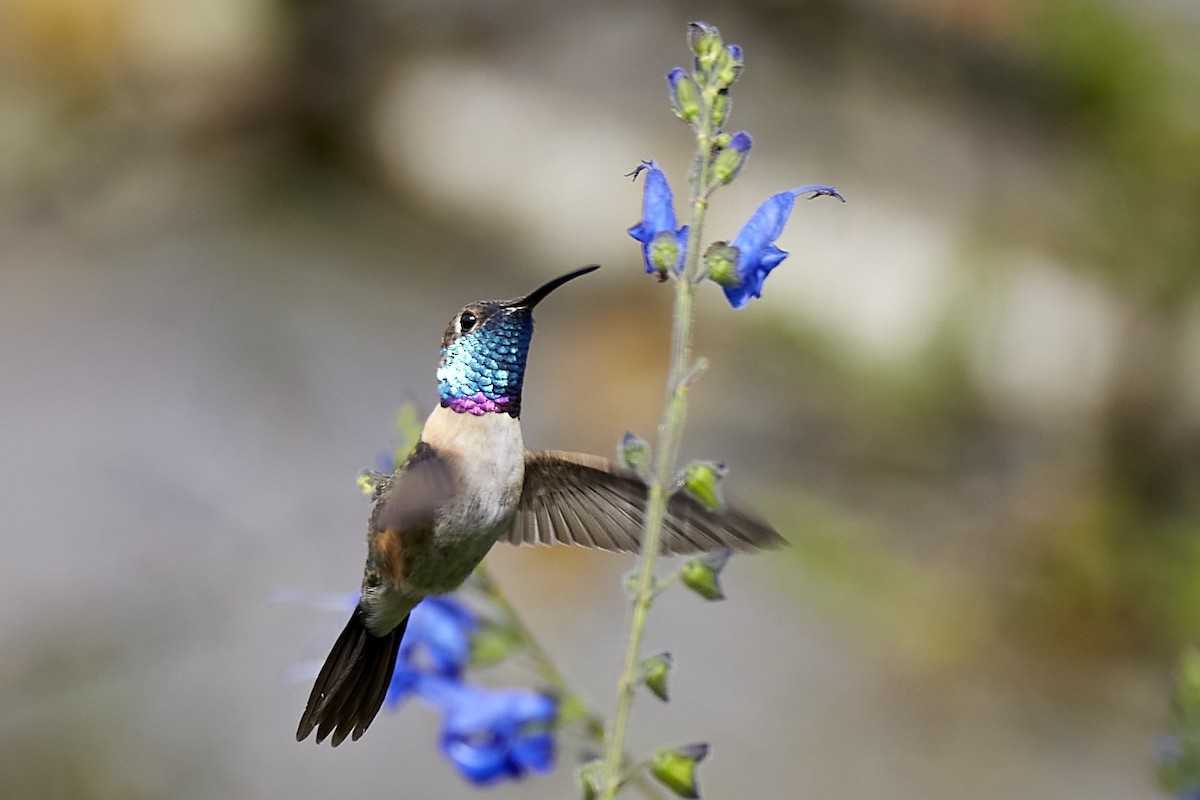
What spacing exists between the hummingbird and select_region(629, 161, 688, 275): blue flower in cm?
16

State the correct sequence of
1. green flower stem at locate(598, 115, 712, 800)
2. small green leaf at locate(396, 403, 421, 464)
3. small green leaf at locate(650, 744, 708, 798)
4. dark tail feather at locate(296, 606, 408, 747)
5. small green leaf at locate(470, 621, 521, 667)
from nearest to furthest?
1. green flower stem at locate(598, 115, 712, 800)
2. small green leaf at locate(650, 744, 708, 798)
3. dark tail feather at locate(296, 606, 408, 747)
4. small green leaf at locate(396, 403, 421, 464)
5. small green leaf at locate(470, 621, 521, 667)

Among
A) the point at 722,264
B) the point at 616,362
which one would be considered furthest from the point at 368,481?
the point at 616,362

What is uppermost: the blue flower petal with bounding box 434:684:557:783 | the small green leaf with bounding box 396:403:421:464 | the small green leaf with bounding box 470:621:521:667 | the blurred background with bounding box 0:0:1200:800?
Answer: the blurred background with bounding box 0:0:1200:800

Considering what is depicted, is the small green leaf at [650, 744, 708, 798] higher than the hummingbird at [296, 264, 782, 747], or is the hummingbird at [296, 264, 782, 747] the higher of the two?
the hummingbird at [296, 264, 782, 747]

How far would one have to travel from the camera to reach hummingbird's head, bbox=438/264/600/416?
55.6 inches

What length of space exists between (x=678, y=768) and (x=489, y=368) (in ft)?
1.41

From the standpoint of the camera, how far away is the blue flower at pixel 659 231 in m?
1.19

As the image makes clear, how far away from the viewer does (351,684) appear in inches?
54.9

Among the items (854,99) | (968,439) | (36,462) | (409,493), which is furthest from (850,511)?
(409,493)

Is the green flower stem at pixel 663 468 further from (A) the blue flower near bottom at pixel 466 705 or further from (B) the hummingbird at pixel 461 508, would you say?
(A) the blue flower near bottom at pixel 466 705

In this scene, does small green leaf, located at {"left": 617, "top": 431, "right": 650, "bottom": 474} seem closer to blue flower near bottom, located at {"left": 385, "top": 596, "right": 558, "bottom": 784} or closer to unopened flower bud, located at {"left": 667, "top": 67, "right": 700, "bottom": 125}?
unopened flower bud, located at {"left": 667, "top": 67, "right": 700, "bottom": 125}

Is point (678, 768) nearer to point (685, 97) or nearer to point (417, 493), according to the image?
point (417, 493)

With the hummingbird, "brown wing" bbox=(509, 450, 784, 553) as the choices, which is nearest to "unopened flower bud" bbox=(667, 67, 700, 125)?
the hummingbird

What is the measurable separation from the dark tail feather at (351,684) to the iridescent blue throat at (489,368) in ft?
0.76
